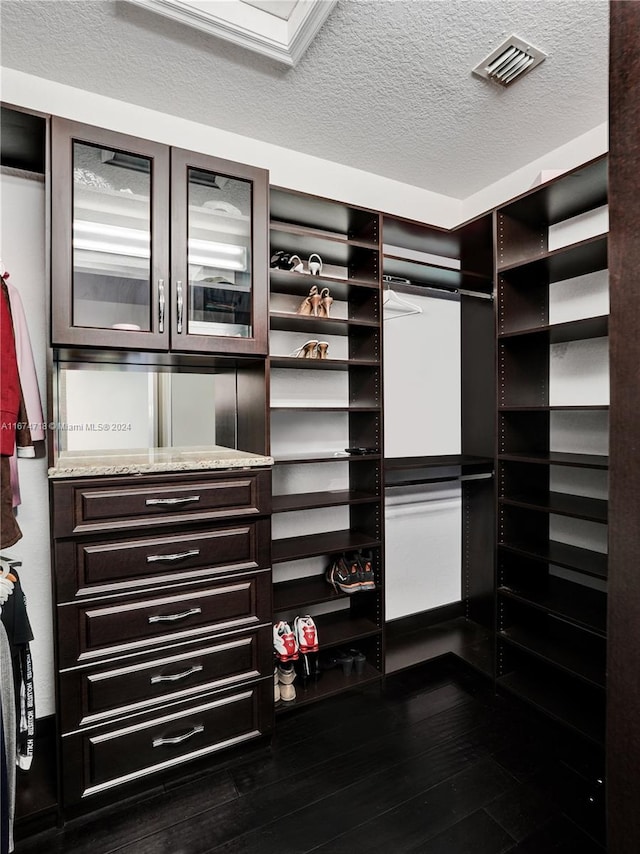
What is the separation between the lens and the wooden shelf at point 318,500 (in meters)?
2.06

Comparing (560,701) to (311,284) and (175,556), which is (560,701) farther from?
(311,284)

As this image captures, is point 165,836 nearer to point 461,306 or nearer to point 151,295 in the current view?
point 151,295

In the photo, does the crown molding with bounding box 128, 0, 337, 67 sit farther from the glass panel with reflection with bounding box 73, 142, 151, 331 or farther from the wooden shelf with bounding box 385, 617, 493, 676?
the wooden shelf with bounding box 385, 617, 493, 676

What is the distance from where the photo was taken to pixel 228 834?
1487mm

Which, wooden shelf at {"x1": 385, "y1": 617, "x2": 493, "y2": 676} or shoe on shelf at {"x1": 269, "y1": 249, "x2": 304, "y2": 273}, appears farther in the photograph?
wooden shelf at {"x1": 385, "y1": 617, "x2": 493, "y2": 676}

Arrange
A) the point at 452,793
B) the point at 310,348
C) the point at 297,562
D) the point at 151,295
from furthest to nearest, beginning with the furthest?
the point at 297,562 → the point at 310,348 → the point at 151,295 → the point at 452,793

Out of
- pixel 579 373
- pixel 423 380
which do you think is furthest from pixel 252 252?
pixel 579 373

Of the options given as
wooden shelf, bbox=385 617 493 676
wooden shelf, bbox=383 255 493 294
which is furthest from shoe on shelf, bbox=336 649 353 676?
wooden shelf, bbox=383 255 493 294

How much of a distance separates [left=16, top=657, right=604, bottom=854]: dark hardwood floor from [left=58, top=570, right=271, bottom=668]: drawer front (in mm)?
549

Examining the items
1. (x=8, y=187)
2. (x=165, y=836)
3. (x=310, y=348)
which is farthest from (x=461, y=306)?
(x=165, y=836)

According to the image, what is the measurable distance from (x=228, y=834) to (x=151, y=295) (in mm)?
1887

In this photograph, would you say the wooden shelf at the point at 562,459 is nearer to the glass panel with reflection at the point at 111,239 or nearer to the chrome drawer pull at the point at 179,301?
the chrome drawer pull at the point at 179,301

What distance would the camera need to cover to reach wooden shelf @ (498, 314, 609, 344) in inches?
75.3

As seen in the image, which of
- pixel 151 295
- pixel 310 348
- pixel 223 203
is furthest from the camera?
pixel 310 348
